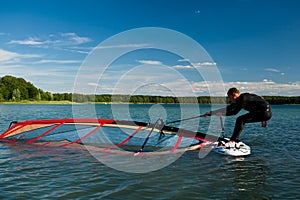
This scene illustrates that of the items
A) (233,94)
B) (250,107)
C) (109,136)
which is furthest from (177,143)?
(109,136)

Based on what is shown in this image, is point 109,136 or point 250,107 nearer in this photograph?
point 250,107

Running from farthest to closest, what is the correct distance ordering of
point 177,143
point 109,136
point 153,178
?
1. point 109,136
2. point 177,143
3. point 153,178

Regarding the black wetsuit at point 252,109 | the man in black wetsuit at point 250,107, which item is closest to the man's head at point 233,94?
the man in black wetsuit at point 250,107

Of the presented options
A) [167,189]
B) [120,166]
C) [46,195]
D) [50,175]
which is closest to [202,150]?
[120,166]

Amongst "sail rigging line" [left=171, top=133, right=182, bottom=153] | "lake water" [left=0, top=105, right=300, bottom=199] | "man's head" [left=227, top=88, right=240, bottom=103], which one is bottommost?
"lake water" [left=0, top=105, right=300, bottom=199]

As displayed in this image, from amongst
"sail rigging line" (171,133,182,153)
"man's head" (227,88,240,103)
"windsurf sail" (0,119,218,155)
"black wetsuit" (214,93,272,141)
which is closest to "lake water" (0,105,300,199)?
"sail rigging line" (171,133,182,153)

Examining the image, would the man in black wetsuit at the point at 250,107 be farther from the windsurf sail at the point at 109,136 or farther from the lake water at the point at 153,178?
the windsurf sail at the point at 109,136

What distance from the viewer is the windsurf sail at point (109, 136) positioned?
38.4 ft

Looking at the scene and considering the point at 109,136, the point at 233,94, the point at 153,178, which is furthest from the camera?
the point at 109,136

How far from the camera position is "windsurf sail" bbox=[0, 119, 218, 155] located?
1170 cm

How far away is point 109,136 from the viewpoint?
535 inches

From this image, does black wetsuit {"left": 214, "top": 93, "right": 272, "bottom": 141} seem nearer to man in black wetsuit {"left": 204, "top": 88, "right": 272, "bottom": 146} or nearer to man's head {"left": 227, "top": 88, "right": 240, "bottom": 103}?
man in black wetsuit {"left": 204, "top": 88, "right": 272, "bottom": 146}

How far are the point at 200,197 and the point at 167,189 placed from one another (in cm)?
87

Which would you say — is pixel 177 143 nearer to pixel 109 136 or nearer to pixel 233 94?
pixel 233 94
